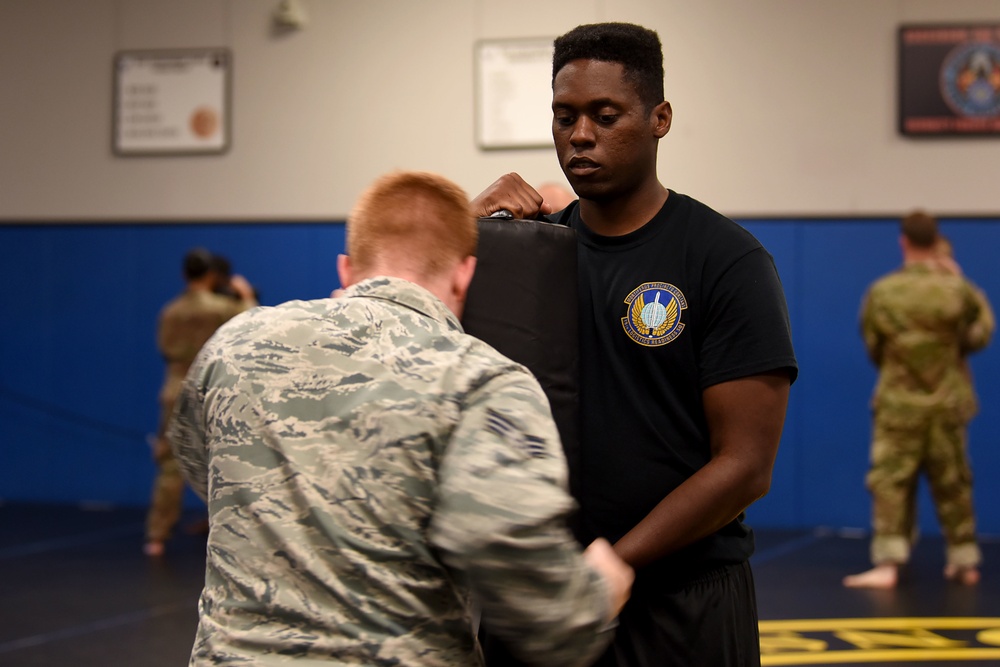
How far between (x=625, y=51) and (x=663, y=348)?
1.71 feet

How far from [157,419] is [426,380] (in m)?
8.40

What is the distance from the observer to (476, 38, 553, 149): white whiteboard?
8609 mm

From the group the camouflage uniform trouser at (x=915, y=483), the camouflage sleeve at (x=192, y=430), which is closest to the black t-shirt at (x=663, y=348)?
the camouflage sleeve at (x=192, y=430)

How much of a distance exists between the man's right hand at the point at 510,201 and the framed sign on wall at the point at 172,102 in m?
7.60

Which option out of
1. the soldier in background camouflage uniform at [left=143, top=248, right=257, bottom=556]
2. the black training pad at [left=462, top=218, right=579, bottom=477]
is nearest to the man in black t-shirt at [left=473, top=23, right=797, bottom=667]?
the black training pad at [left=462, top=218, right=579, bottom=477]

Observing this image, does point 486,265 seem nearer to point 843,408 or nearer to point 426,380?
point 426,380

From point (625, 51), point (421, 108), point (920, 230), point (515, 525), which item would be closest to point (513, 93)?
point (421, 108)

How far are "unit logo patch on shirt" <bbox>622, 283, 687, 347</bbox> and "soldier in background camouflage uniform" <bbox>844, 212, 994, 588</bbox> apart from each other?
467cm

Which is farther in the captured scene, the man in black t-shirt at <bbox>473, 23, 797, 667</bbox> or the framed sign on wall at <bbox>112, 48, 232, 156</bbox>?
the framed sign on wall at <bbox>112, 48, 232, 156</bbox>

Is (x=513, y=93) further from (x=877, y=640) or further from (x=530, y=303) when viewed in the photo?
(x=530, y=303)

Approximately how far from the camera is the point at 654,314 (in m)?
1.92

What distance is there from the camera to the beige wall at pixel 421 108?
8391 mm

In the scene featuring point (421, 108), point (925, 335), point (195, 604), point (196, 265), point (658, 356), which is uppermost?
point (421, 108)

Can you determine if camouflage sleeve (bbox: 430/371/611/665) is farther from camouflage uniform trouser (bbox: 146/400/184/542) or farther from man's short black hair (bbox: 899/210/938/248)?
camouflage uniform trouser (bbox: 146/400/184/542)
